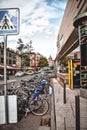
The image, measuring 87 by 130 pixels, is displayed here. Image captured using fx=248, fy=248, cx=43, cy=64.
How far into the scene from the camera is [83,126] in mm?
5488

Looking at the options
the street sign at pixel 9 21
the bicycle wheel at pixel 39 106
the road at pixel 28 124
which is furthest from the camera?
the bicycle wheel at pixel 39 106

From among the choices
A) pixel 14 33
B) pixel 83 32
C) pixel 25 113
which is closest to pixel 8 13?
pixel 14 33

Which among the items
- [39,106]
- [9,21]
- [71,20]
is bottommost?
[39,106]

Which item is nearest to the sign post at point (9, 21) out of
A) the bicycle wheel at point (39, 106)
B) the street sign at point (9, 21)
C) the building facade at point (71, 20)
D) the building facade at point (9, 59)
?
the street sign at point (9, 21)

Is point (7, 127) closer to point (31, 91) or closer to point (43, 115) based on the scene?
point (43, 115)

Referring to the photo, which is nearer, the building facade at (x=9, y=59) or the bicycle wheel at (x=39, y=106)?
the bicycle wheel at (x=39, y=106)

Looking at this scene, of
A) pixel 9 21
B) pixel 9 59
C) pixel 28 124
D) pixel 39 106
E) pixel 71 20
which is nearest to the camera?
pixel 9 21

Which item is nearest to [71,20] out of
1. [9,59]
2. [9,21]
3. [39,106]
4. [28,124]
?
[39,106]

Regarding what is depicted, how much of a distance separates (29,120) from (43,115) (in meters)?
0.72

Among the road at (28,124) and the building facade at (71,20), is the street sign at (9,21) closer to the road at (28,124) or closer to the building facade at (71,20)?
the road at (28,124)

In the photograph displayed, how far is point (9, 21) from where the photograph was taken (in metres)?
4.78

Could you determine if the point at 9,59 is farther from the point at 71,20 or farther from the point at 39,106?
the point at 39,106

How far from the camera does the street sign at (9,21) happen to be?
185 inches

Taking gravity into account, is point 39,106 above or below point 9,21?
below
